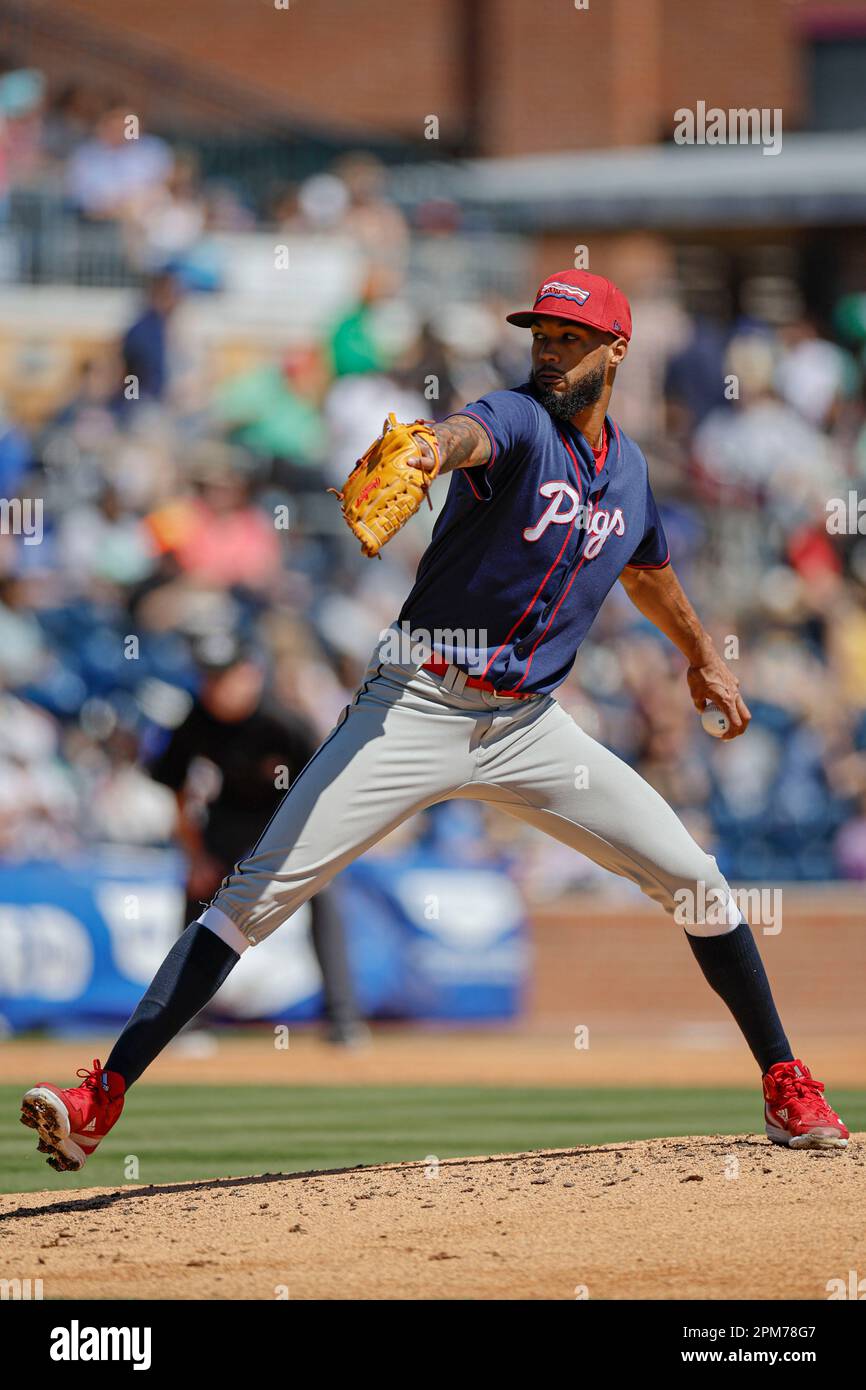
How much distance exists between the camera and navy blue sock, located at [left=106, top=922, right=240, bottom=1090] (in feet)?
16.1

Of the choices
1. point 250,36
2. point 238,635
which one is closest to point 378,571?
point 238,635

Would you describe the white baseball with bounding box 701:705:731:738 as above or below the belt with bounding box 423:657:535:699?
below

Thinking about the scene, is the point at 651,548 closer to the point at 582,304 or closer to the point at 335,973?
the point at 582,304

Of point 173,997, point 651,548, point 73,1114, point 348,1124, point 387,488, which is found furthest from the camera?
point 348,1124

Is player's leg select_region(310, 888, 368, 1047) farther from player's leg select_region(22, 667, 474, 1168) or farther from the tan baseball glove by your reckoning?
the tan baseball glove

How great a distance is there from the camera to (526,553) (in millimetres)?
4996

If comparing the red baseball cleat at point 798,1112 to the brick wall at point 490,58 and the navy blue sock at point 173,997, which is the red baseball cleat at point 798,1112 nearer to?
the navy blue sock at point 173,997

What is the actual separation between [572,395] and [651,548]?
0.66 m

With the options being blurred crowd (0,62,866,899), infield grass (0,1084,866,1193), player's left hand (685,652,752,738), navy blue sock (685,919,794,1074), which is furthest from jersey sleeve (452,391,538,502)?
blurred crowd (0,62,866,899)

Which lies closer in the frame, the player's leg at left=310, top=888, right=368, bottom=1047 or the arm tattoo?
the arm tattoo

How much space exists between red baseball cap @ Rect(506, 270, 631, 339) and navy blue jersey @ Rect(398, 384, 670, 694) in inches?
8.5

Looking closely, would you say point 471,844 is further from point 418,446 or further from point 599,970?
point 418,446

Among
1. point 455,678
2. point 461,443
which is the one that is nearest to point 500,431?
point 461,443

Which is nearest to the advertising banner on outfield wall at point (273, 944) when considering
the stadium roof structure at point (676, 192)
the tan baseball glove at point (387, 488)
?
the tan baseball glove at point (387, 488)
